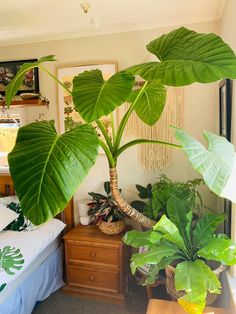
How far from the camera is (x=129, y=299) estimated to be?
2156 mm

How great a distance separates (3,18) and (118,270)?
221 centimetres

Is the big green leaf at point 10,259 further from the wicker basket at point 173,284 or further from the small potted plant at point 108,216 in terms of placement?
the wicker basket at point 173,284

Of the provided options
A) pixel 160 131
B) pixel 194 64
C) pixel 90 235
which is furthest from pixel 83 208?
pixel 194 64

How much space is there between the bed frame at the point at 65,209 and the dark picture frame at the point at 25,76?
2.89 ft

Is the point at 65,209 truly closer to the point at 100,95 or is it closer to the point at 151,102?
the point at 151,102

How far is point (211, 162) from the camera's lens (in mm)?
742

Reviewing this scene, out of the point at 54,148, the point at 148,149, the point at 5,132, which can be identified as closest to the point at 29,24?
the point at 5,132

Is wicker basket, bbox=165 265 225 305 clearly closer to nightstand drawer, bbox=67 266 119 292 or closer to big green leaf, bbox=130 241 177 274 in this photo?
big green leaf, bbox=130 241 177 274

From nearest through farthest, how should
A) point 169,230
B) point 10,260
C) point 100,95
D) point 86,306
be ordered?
point 100,95, point 169,230, point 10,260, point 86,306

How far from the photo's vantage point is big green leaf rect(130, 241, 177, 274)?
1.10 metres

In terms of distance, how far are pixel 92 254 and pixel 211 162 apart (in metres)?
1.68

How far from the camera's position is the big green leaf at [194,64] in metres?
0.75

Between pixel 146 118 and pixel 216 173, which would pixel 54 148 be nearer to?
pixel 216 173

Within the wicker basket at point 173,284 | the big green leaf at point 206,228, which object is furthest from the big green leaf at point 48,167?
the wicker basket at point 173,284
